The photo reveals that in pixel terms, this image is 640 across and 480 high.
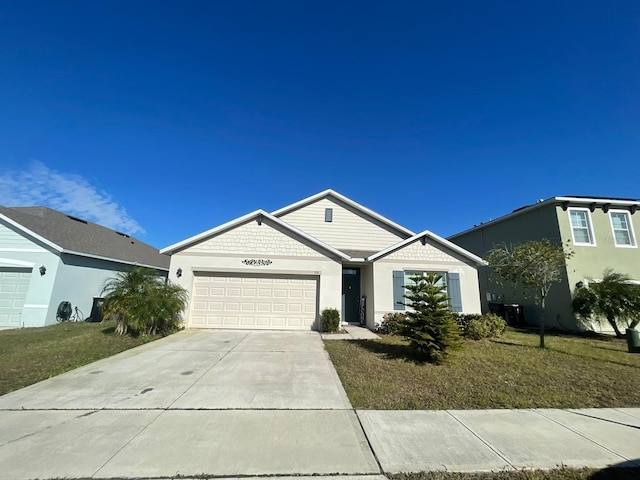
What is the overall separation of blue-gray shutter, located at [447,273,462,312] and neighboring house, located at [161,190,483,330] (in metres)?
0.04

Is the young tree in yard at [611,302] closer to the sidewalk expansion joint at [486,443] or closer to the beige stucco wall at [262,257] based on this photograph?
the beige stucco wall at [262,257]

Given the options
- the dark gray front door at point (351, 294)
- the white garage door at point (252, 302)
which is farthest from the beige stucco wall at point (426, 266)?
the white garage door at point (252, 302)

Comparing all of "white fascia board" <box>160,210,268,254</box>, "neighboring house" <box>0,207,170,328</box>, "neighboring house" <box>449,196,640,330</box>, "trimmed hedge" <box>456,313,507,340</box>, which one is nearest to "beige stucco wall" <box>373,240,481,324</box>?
"trimmed hedge" <box>456,313,507,340</box>

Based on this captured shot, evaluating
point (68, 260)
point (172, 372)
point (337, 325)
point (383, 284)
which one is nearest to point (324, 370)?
point (172, 372)

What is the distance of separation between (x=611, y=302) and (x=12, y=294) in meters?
26.3

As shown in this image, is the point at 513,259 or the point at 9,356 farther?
the point at 513,259

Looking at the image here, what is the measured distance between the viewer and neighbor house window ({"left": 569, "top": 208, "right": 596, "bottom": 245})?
46.3ft

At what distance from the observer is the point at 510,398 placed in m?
5.04

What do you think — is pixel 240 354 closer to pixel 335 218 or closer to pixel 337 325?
pixel 337 325

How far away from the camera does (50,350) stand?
7.96 meters

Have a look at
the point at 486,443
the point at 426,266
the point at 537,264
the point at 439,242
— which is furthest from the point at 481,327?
the point at 486,443

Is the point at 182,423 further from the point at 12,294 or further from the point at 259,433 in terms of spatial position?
the point at 12,294

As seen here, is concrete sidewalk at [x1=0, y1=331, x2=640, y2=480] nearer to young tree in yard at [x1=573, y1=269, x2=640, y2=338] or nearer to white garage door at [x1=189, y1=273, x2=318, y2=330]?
white garage door at [x1=189, y1=273, x2=318, y2=330]

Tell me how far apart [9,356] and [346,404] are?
29.7 ft
